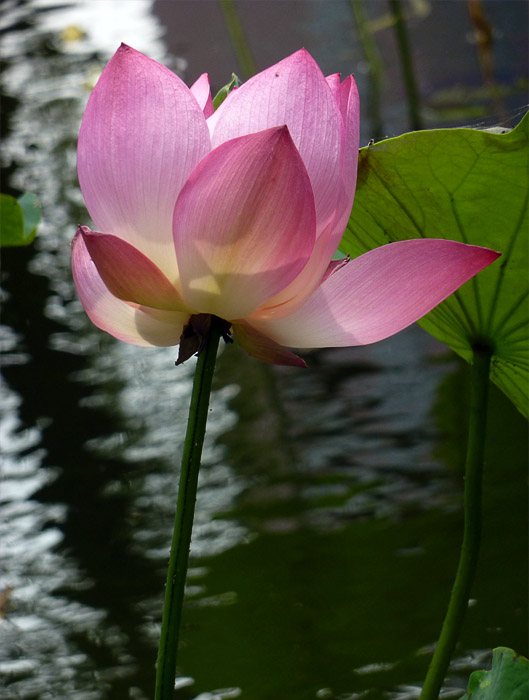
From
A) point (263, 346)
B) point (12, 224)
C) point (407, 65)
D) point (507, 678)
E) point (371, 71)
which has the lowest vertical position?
point (507, 678)

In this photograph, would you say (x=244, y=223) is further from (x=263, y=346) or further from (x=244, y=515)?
(x=244, y=515)

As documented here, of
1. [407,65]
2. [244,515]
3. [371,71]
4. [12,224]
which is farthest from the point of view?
[371,71]

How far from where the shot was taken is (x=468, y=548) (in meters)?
0.29

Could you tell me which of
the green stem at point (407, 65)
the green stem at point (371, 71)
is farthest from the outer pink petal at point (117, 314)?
the green stem at point (371, 71)

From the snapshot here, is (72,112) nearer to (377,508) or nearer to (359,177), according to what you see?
(377,508)

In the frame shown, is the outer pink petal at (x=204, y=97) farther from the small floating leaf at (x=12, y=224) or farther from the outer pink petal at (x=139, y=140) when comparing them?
the small floating leaf at (x=12, y=224)

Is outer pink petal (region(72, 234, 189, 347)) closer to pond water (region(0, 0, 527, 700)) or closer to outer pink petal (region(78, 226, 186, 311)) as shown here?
outer pink petal (region(78, 226, 186, 311))

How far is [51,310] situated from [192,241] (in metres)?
0.83

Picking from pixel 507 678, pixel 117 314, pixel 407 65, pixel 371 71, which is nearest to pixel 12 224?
pixel 117 314

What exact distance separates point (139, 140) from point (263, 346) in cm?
7

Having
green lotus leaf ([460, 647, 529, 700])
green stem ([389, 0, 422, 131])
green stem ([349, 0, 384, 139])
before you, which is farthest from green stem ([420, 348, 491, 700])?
green stem ([349, 0, 384, 139])

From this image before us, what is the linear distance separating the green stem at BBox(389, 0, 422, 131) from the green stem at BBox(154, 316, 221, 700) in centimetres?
119

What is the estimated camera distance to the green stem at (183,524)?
212 mm

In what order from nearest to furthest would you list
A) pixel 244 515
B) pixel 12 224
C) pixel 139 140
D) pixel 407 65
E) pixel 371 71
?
pixel 139 140, pixel 12 224, pixel 244 515, pixel 407 65, pixel 371 71
